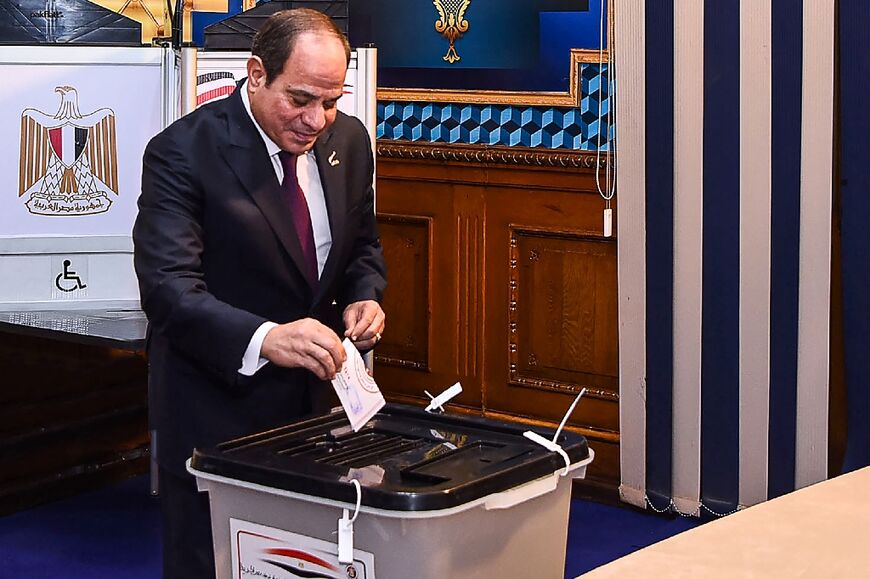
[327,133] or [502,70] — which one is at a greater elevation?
[502,70]

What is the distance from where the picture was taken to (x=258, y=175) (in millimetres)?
2346

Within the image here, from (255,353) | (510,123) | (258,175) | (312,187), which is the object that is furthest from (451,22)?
(255,353)

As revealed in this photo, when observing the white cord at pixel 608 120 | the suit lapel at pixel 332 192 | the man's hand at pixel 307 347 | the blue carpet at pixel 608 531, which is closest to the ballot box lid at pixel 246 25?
the white cord at pixel 608 120

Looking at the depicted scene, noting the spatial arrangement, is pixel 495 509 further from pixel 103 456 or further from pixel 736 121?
pixel 103 456

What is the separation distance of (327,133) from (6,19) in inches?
62.9

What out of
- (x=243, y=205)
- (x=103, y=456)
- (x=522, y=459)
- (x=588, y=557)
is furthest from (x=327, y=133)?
(x=103, y=456)

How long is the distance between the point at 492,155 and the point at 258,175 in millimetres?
2171

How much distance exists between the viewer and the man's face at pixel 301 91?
2.25 metres

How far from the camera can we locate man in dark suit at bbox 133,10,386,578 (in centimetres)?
225

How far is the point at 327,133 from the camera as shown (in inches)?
98.3

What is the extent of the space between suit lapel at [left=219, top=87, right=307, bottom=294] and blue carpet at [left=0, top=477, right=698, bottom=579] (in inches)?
67.5

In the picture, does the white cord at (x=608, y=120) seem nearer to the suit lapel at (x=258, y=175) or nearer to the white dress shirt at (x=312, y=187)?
the white dress shirt at (x=312, y=187)

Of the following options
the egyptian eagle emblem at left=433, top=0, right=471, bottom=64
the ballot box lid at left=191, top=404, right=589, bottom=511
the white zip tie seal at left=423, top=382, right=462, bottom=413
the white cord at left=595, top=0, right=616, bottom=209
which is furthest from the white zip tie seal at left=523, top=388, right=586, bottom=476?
the egyptian eagle emblem at left=433, top=0, right=471, bottom=64

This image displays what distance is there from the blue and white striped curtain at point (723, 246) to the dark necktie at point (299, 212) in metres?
1.85
